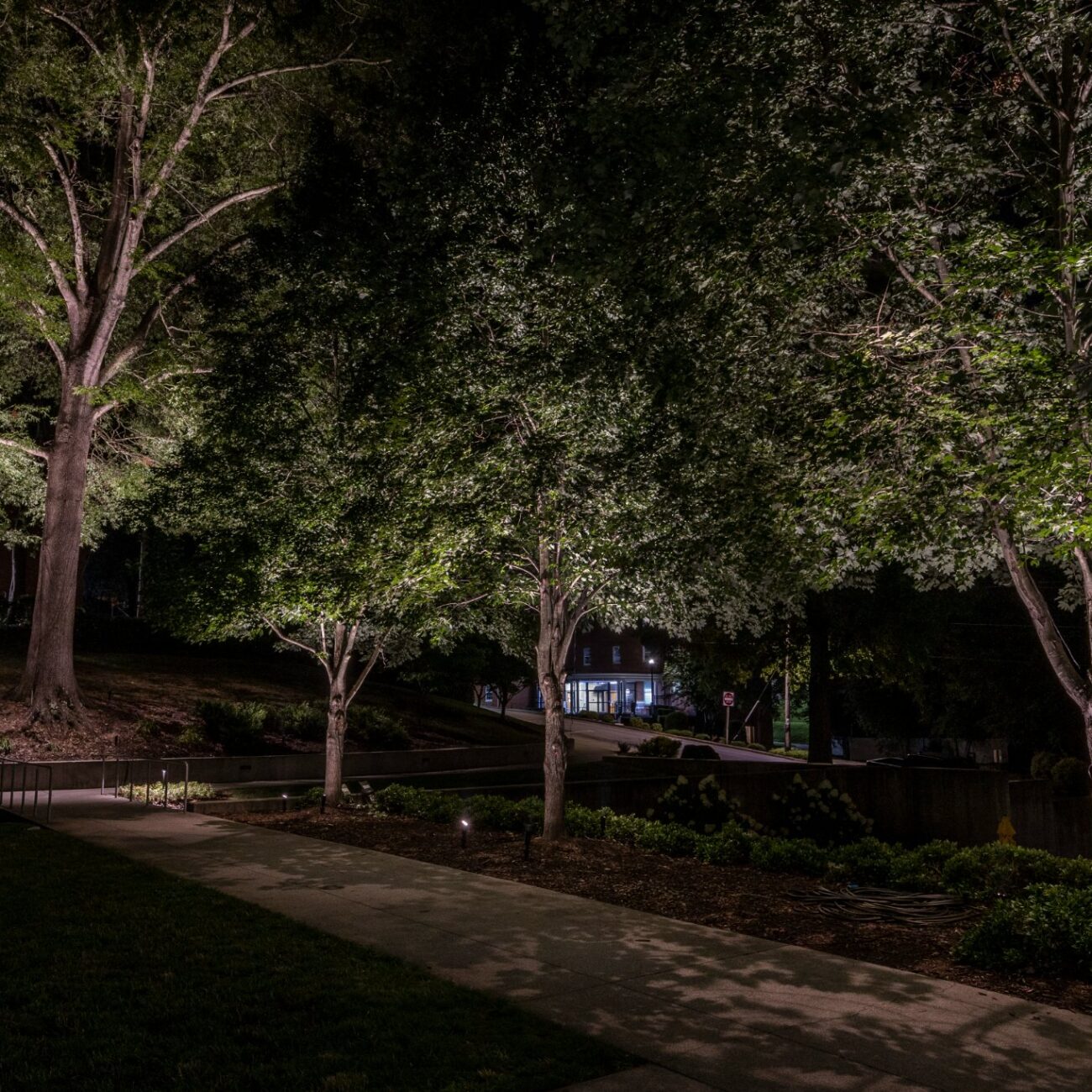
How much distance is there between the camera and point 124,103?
2150 centimetres

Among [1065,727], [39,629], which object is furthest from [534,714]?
[39,629]

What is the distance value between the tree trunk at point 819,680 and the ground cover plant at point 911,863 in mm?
18081

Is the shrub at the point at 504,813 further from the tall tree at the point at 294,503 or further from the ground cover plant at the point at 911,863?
the tall tree at the point at 294,503

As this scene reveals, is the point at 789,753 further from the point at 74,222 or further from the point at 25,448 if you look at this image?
the point at 74,222

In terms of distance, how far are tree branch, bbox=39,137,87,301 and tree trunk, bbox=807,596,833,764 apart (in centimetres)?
2411

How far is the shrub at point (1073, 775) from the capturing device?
78.3 ft

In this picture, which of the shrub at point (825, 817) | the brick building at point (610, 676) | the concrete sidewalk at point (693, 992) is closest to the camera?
the concrete sidewalk at point (693, 992)

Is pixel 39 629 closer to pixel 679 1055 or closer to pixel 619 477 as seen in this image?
pixel 619 477

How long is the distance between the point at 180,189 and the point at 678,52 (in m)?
18.9

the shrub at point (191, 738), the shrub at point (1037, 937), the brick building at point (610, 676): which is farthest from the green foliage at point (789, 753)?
the shrub at point (1037, 937)

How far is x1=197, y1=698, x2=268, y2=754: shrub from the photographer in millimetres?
25094

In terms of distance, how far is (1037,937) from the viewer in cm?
704

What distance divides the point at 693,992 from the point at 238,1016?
9.56 feet

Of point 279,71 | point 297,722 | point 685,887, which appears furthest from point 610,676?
point 685,887
